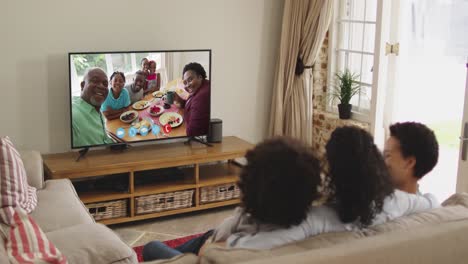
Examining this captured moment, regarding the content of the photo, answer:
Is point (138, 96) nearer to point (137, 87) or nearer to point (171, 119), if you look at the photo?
point (137, 87)

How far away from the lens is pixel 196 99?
4.80 metres

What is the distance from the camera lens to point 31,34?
439 cm

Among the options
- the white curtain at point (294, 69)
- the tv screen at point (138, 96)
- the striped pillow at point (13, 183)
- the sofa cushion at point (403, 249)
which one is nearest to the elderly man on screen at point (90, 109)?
the tv screen at point (138, 96)

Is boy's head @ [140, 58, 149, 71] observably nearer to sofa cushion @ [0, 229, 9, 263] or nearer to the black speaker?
the black speaker

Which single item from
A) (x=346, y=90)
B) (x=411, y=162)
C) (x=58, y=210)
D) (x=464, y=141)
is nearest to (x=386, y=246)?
(x=411, y=162)

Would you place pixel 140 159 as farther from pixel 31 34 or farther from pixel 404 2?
pixel 404 2

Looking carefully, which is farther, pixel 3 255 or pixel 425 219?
pixel 3 255

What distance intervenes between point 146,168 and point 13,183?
45.4 inches

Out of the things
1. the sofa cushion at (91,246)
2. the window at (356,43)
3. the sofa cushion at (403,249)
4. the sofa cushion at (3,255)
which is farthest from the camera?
the window at (356,43)

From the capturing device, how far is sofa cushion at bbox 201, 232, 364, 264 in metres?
1.75

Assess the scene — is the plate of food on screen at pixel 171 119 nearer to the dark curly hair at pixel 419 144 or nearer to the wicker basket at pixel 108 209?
the wicker basket at pixel 108 209

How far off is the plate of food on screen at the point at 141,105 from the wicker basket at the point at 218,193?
2.50 feet

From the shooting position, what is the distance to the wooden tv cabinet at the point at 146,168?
14.0 feet

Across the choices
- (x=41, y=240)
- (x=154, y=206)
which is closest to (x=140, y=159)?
(x=154, y=206)
